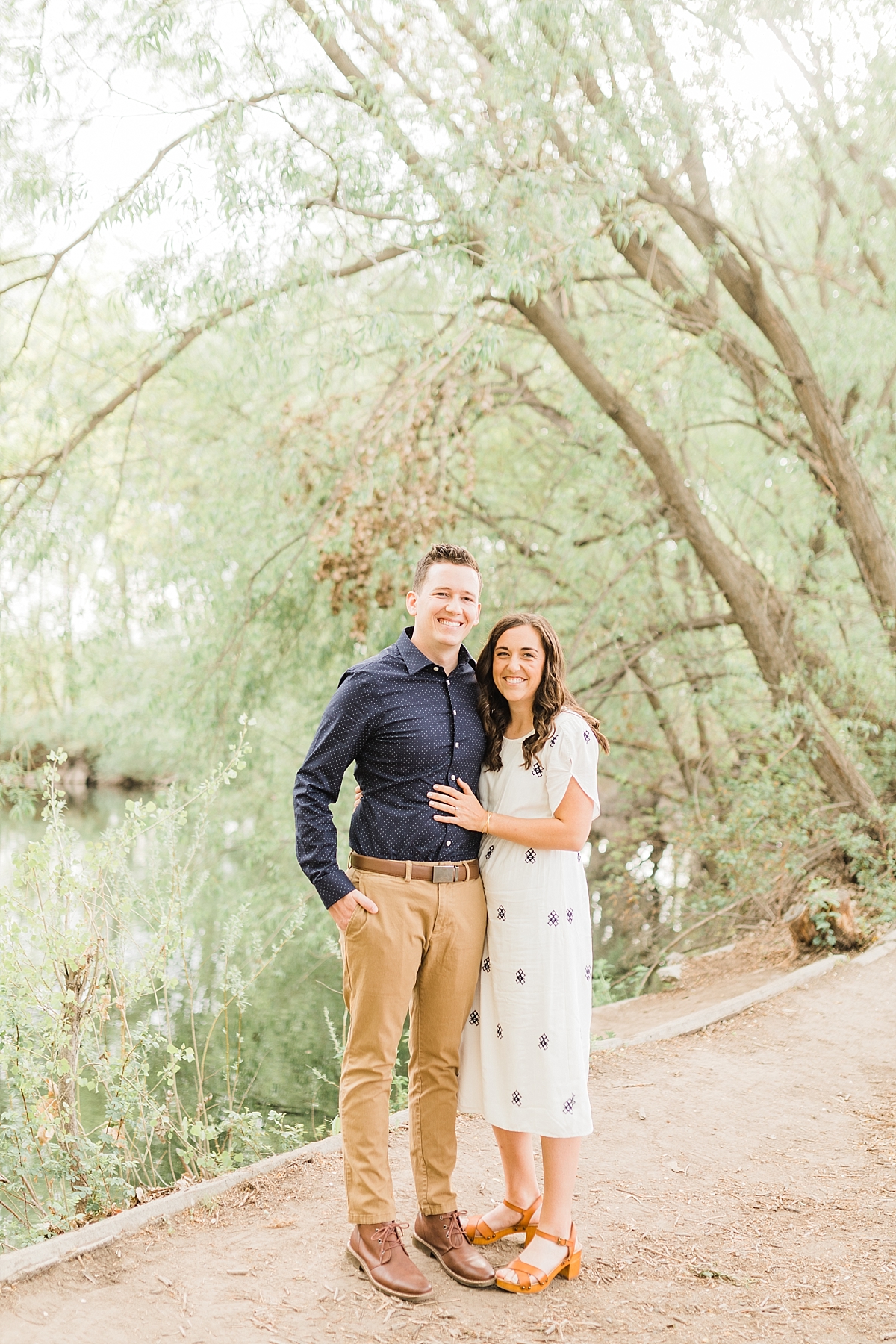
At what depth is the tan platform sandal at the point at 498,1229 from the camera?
338 cm

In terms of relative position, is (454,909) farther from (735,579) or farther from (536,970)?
(735,579)

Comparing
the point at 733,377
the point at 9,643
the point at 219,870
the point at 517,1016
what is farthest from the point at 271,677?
the point at 517,1016

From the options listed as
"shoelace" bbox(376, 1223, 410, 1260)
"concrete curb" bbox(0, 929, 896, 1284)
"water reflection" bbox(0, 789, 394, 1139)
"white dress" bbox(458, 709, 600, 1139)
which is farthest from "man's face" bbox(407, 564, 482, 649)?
"water reflection" bbox(0, 789, 394, 1139)

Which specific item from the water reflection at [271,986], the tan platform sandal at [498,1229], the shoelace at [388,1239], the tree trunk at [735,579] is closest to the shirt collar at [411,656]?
the shoelace at [388,1239]

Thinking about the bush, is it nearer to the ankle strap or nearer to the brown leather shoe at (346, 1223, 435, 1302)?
the brown leather shoe at (346, 1223, 435, 1302)

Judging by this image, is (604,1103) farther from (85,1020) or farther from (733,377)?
(733,377)

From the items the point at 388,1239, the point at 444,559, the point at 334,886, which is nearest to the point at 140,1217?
the point at 388,1239

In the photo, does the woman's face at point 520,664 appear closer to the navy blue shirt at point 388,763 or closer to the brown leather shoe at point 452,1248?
the navy blue shirt at point 388,763

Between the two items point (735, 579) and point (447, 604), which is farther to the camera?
point (735, 579)

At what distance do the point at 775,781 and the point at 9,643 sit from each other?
5.89m

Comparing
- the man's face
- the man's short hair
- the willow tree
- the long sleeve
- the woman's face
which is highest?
the willow tree

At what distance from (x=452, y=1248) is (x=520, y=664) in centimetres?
163

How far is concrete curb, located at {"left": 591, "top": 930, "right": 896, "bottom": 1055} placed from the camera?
577 cm

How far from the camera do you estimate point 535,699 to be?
328cm
